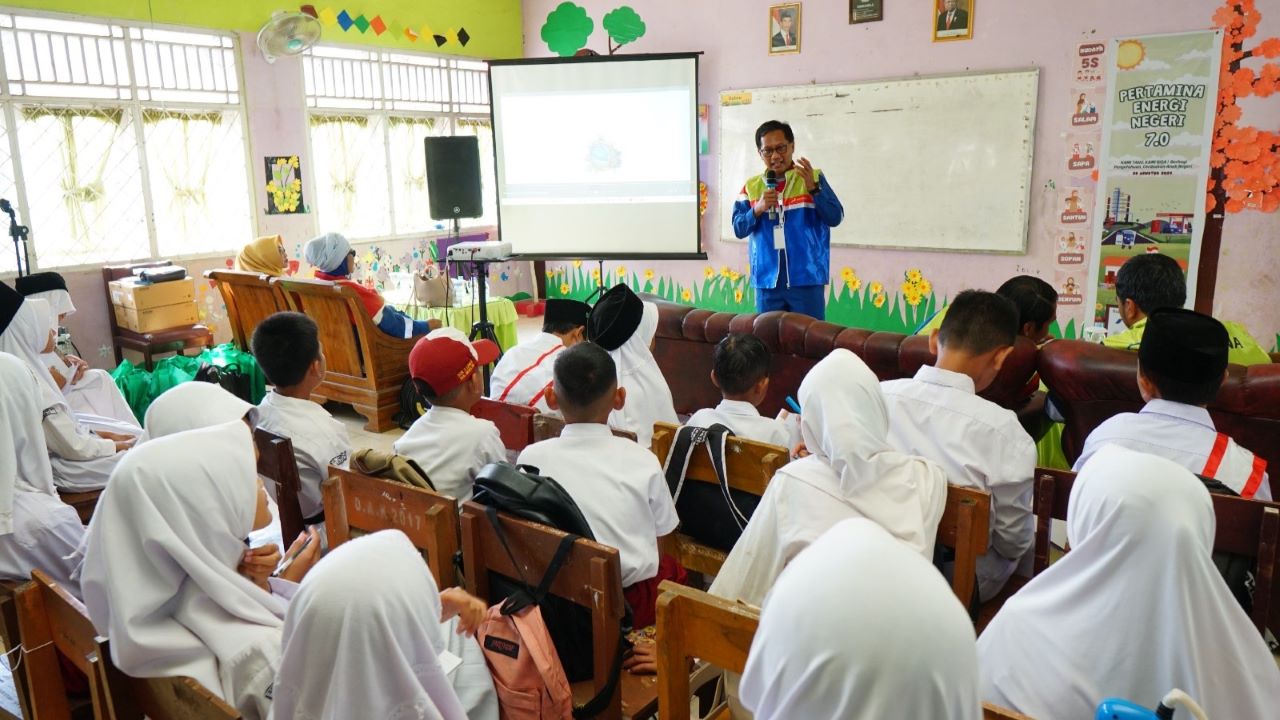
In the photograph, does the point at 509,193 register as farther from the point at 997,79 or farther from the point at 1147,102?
the point at 1147,102

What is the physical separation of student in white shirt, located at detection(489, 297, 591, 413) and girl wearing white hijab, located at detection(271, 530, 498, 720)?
69.4 inches

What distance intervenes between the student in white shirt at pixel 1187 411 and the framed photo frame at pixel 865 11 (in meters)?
4.60

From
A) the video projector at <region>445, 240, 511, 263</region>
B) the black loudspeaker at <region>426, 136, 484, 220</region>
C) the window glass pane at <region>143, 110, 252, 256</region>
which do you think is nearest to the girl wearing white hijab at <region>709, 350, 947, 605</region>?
the video projector at <region>445, 240, 511, 263</region>

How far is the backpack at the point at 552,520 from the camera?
5.33 ft

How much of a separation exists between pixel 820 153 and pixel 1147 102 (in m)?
2.16

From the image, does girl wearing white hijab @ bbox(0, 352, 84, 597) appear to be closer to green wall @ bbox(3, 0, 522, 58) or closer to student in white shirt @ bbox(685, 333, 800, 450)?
student in white shirt @ bbox(685, 333, 800, 450)

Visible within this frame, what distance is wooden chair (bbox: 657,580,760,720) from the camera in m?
1.25

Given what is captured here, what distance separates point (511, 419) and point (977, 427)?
1307mm

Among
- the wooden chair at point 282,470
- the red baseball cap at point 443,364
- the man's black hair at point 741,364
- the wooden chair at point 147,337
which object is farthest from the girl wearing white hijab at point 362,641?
the wooden chair at point 147,337

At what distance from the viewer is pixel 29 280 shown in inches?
151

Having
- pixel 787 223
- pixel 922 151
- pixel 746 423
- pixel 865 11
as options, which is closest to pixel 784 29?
pixel 865 11

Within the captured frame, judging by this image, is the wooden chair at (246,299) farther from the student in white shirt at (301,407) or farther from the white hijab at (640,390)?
the white hijab at (640,390)

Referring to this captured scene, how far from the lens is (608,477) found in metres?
1.88

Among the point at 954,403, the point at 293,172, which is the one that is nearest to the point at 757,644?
the point at 954,403
